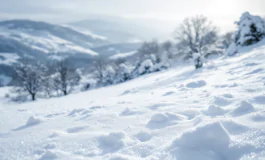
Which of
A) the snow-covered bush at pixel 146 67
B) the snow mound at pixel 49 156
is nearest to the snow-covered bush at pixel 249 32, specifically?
the snow-covered bush at pixel 146 67

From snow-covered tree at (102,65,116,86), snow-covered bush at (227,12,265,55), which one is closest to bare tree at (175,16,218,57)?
snow-covered bush at (227,12,265,55)

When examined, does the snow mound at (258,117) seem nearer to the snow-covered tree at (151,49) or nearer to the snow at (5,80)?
the snow-covered tree at (151,49)

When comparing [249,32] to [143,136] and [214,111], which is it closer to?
[214,111]

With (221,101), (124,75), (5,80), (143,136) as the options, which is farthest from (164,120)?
(5,80)

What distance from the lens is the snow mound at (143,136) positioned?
2.58 metres

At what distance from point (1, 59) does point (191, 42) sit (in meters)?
237

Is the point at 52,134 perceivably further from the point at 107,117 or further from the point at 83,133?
the point at 107,117

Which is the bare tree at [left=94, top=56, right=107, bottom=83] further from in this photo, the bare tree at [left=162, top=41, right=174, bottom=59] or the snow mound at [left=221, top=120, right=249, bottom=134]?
the snow mound at [left=221, top=120, right=249, bottom=134]

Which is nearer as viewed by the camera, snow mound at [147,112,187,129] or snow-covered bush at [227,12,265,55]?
snow mound at [147,112,187,129]

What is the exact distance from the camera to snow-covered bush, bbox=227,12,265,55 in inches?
806

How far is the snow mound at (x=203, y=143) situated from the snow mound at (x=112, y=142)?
78cm

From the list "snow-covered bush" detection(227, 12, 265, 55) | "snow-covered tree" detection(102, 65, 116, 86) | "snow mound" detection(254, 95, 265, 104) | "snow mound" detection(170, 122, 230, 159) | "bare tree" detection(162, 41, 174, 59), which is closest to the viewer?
"snow mound" detection(170, 122, 230, 159)

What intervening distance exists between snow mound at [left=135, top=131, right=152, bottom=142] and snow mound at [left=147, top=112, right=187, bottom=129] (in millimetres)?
291

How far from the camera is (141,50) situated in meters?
51.2
